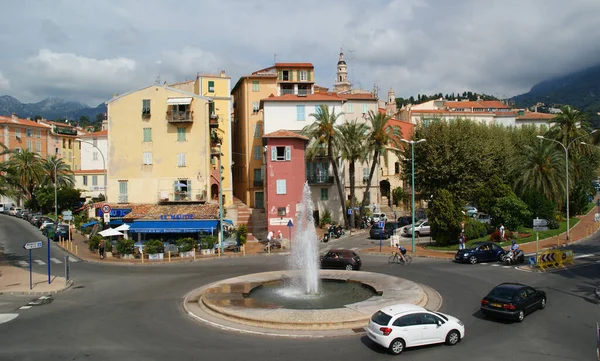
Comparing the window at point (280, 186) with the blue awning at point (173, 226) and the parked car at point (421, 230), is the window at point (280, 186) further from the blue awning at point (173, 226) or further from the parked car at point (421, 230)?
the parked car at point (421, 230)

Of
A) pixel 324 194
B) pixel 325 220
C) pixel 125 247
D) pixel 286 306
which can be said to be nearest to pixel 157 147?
pixel 125 247

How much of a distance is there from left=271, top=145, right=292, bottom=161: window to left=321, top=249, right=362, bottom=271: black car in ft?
65.5

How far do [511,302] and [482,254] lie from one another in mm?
15837

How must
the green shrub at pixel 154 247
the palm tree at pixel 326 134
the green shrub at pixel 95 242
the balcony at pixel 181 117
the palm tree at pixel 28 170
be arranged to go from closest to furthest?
the green shrub at pixel 154 247, the green shrub at pixel 95 242, the balcony at pixel 181 117, the palm tree at pixel 326 134, the palm tree at pixel 28 170

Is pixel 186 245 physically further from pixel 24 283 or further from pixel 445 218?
pixel 445 218

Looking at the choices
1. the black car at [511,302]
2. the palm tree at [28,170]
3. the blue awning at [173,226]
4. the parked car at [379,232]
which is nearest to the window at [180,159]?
the blue awning at [173,226]

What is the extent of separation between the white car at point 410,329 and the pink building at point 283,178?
108 feet

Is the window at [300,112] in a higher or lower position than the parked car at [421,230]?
higher

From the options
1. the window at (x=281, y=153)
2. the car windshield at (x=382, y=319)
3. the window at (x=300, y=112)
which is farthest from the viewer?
the window at (x=300, y=112)

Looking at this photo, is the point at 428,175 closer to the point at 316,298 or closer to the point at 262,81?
the point at 262,81

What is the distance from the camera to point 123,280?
93.3 ft

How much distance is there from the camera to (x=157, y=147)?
49719 mm

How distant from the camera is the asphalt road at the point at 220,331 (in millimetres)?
14625

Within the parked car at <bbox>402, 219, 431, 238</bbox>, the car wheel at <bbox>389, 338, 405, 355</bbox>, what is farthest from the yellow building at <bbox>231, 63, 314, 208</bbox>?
the car wheel at <bbox>389, 338, 405, 355</bbox>
